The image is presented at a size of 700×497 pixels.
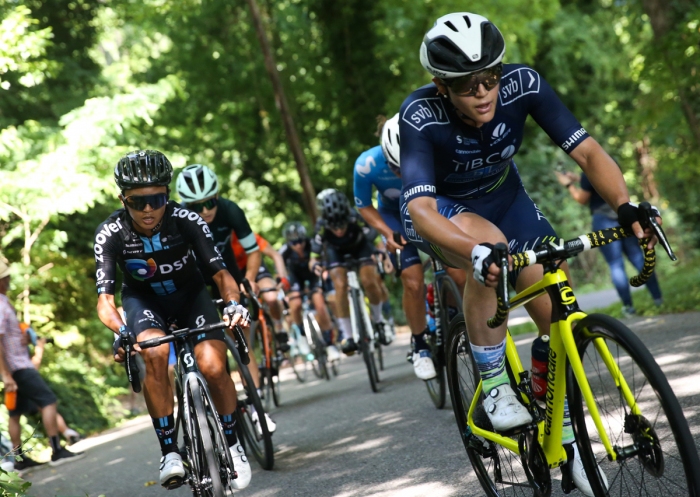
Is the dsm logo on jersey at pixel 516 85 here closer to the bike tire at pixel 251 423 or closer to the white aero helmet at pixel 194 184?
the bike tire at pixel 251 423

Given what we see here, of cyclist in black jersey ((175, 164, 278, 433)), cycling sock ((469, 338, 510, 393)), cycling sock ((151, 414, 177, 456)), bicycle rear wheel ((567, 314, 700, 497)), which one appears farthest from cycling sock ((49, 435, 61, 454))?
bicycle rear wheel ((567, 314, 700, 497))

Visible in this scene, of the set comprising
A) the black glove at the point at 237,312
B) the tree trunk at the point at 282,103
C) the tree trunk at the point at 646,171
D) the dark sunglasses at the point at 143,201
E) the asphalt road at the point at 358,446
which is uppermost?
the tree trunk at the point at 282,103

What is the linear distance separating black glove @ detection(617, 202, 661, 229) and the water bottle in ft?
2.80

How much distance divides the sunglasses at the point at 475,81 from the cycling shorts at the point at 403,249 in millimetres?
3885

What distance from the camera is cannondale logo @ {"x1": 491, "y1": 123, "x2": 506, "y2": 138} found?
441 centimetres

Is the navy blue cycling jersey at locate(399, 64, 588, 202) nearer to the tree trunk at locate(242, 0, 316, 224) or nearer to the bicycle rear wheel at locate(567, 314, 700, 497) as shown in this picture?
the bicycle rear wheel at locate(567, 314, 700, 497)

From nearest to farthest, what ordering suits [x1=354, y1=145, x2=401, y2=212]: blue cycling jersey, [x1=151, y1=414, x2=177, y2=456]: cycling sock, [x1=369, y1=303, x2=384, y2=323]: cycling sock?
1. [x1=151, y1=414, x2=177, y2=456]: cycling sock
2. [x1=354, y1=145, x2=401, y2=212]: blue cycling jersey
3. [x1=369, y1=303, x2=384, y2=323]: cycling sock

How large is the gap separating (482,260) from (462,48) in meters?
1.13

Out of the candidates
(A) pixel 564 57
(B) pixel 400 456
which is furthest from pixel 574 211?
(B) pixel 400 456

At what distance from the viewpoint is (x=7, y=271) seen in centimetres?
993

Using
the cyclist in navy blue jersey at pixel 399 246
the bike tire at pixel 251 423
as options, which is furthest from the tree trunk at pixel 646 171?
the bike tire at pixel 251 423

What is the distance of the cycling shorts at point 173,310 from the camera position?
18.7 feet

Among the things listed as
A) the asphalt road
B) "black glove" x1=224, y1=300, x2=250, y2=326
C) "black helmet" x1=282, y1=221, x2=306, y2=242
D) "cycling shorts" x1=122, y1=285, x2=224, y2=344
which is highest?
"black helmet" x1=282, y1=221, x2=306, y2=242

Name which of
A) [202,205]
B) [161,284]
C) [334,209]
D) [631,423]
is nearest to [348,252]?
[334,209]
